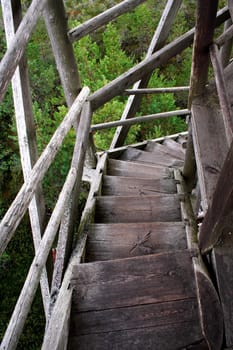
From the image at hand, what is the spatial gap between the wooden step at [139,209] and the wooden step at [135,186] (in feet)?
1.55

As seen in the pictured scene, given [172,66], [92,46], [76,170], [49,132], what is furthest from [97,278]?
[172,66]

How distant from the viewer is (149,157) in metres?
4.61

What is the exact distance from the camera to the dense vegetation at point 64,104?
5125 millimetres

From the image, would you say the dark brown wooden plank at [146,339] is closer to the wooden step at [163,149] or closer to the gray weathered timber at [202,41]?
the gray weathered timber at [202,41]

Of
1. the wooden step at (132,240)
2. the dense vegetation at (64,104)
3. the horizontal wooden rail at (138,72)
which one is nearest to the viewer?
the wooden step at (132,240)

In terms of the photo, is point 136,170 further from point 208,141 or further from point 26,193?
point 26,193

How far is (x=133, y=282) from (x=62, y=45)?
6.24 ft

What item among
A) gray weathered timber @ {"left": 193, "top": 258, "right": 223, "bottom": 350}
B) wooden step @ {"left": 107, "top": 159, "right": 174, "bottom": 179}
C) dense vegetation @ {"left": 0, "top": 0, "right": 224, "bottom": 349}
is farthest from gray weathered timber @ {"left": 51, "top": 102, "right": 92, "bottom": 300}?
dense vegetation @ {"left": 0, "top": 0, "right": 224, "bottom": 349}

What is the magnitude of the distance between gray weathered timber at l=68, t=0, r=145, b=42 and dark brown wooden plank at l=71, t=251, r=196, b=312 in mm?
1789

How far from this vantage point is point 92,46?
6176mm

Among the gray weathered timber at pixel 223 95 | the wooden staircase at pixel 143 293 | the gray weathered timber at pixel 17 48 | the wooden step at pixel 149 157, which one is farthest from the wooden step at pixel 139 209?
the gray weathered timber at pixel 17 48

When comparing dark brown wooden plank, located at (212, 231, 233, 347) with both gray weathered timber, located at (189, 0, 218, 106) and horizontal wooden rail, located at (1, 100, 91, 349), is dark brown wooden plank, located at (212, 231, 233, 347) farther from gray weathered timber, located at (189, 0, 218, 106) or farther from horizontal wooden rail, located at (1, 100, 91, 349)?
gray weathered timber, located at (189, 0, 218, 106)

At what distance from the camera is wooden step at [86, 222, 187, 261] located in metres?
2.37

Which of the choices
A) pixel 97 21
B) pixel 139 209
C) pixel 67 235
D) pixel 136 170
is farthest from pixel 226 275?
pixel 136 170
